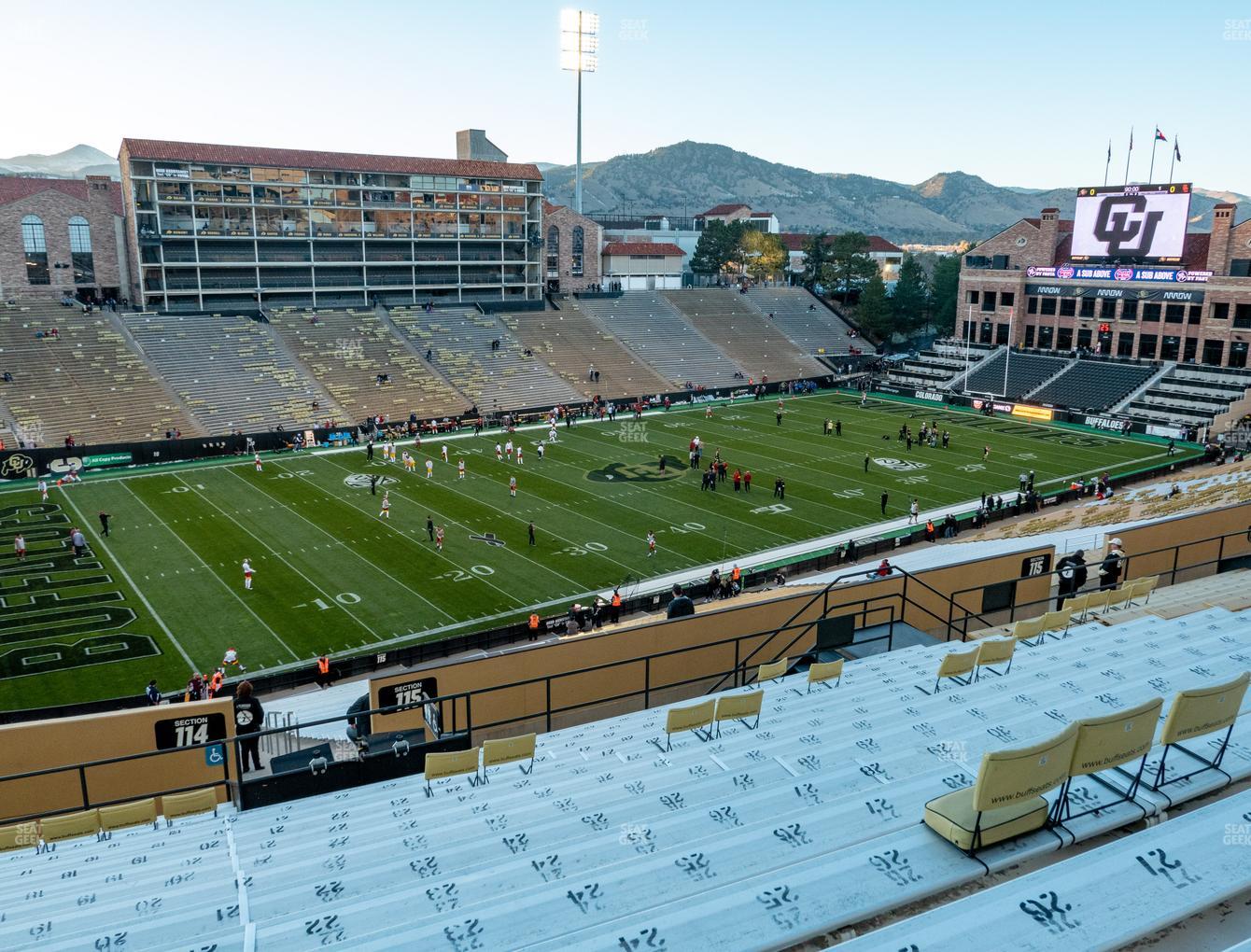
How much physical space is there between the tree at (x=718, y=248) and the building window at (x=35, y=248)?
58023 mm

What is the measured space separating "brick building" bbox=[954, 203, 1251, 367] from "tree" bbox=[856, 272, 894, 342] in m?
7.87

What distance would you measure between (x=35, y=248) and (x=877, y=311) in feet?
203

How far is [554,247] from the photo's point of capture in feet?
258

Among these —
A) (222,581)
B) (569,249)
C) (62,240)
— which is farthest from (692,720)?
(569,249)

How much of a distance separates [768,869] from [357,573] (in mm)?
25439

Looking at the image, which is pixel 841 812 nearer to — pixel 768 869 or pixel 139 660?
pixel 768 869

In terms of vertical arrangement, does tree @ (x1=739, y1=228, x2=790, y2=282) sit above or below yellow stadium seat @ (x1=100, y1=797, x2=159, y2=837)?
above

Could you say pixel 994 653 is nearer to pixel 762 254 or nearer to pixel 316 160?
pixel 316 160

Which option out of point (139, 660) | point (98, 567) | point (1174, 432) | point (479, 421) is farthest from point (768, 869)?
point (1174, 432)

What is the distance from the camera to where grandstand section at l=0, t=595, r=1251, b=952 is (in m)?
5.46

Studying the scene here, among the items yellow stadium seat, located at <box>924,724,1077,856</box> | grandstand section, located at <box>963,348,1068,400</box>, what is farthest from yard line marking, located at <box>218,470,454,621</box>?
grandstand section, located at <box>963,348,1068,400</box>

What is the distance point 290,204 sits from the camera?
63.1 metres

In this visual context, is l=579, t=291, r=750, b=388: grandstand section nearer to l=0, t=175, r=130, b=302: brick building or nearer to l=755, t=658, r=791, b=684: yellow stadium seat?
l=0, t=175, r=130, b=302: brick building

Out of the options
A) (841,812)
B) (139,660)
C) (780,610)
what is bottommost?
(139,660)
